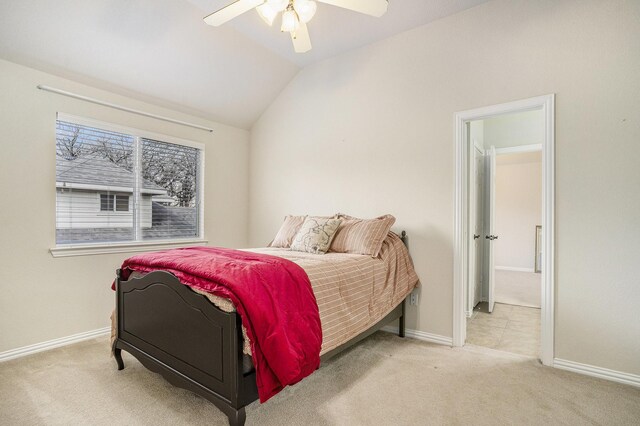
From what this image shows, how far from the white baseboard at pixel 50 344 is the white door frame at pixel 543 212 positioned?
320cm

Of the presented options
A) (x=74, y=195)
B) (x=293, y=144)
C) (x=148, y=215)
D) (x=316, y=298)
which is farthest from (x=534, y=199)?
(x=74, y=195)

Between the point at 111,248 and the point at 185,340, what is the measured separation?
74.1 inches

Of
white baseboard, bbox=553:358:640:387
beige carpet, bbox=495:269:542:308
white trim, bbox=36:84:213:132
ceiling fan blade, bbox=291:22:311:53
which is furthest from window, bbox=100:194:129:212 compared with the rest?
beige carpet, bbox=495:269:542:308

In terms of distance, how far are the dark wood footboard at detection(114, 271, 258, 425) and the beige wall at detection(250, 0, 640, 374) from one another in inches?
78.8

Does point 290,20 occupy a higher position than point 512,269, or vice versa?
point 290,20

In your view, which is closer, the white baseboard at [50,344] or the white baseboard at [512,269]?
the white baseboard at [50,344]

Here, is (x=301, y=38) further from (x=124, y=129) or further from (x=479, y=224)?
(x=479, y=224)

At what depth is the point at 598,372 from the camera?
2.26m

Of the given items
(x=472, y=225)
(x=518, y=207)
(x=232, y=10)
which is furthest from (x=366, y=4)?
(x=518, y=207)

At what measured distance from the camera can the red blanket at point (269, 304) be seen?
1.52 metres

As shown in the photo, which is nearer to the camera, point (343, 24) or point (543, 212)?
point (543, 212)

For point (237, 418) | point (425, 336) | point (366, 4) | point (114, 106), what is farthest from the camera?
point (114, 106)

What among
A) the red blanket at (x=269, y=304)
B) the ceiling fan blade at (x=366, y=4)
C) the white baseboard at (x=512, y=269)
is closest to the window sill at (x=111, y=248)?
the red blanket at (x=269, y=304)

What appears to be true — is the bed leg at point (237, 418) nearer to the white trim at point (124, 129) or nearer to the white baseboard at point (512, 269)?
the white trim at point (124, 129)
